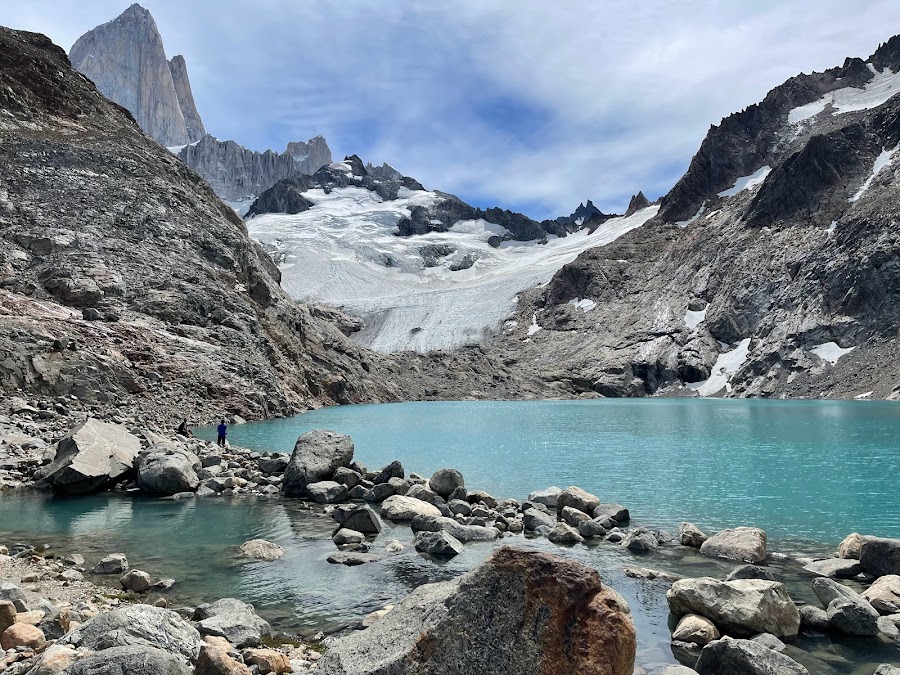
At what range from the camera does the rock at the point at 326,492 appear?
1865cm

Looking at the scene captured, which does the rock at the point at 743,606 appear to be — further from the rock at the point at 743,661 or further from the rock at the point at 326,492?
the rock at the point at 326,492

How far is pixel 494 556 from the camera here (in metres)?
5.18

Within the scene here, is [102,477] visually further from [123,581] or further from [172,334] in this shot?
[172,334]

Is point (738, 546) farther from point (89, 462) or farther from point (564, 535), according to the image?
point (89, 462)

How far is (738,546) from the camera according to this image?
1230 cm

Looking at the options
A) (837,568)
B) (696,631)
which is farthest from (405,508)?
(837,568)

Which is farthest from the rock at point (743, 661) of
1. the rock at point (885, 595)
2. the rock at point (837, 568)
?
the rock at point (837, 568)

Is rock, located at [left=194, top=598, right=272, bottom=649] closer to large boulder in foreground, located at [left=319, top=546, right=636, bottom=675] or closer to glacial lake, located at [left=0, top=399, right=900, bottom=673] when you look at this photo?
glacial lake, located at [left=0, top=399, right=900, bottom=673]

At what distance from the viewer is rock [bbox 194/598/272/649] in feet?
25.1

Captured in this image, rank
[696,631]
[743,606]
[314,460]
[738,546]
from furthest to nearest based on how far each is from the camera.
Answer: [314,460], [738,546], [743,606], [696,631]

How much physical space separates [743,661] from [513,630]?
11.5 ft

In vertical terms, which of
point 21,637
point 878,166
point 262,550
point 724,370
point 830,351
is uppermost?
point 878,166

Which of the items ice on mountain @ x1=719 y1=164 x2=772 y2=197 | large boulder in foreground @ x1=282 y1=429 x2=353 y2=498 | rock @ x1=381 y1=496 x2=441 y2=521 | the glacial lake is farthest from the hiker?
ice on mountain @ x1=719 y1=164 x2=772 y2=197

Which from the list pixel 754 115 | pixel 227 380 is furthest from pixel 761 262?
pixel 227 380
